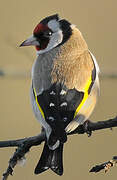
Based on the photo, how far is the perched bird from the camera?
3766mm

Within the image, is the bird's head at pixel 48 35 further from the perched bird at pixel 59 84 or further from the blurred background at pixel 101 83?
the blurred background at pixel 101 83

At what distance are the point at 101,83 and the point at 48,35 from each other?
2.13 meters

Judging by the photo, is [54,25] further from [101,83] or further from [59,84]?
[101,83]

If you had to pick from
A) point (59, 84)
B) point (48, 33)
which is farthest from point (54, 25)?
point (59, 84)

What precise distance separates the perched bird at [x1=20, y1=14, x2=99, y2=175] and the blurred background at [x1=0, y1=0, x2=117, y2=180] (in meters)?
1.14

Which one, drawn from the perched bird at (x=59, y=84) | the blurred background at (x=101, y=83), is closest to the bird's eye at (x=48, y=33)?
the perched bird at (x=59, y=84)

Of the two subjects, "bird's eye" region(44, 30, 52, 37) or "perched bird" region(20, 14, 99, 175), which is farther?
"bird's eye" region(44, 30, 52, 37)

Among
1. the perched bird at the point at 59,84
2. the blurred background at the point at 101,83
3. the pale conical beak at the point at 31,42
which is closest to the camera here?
the perched bird at the point at 59,84

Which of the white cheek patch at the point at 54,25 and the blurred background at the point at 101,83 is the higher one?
the white cheek patch at the point at 54,25

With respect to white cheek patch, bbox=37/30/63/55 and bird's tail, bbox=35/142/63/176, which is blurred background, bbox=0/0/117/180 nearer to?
white cheek patch, bbox=37/30/63/55

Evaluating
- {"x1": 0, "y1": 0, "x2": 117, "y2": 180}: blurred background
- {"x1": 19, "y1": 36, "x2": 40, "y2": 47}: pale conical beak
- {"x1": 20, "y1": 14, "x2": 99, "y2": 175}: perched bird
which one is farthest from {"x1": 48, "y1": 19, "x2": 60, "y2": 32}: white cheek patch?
{"x1": 0, "y1": 0, "x2": 117, "y2": 180}: blurred background

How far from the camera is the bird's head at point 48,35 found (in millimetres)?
4609

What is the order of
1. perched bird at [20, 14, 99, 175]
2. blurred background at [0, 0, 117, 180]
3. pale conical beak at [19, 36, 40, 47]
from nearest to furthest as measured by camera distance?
1. perched bird at [20, 14, 99, 175]
2. pale conical beak at [19, 36, 40, 47]
3. blurred background at [0, 0, 117, 180]

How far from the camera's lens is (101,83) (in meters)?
6.70
